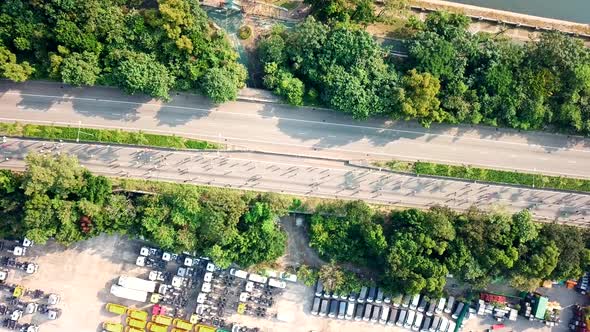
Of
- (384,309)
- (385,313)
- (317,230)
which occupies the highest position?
(317,230)

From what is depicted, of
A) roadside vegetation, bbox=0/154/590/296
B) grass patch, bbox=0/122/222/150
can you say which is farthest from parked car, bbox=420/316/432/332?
grass patch, bbox=0/122/222/150

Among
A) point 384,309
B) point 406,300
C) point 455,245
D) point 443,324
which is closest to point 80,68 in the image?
point 384,309

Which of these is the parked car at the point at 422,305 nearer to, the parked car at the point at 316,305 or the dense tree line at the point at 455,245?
the dense tree line at the point at 455,245

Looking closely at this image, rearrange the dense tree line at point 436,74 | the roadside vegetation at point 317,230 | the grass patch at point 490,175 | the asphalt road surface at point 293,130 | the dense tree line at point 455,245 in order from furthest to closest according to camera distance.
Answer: the grass patch at point 490,175 < the asphalt road surface at point 293,130 < the dense tree line at point 436,74 < the dense tree line at point 455,245 < the roadside vegetation at point 317,230

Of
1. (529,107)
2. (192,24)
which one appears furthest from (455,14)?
(192,24)

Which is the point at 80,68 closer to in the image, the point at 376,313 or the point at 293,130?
the point at 293,130

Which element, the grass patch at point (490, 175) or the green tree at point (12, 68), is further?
the grass patch at point (490, 175)

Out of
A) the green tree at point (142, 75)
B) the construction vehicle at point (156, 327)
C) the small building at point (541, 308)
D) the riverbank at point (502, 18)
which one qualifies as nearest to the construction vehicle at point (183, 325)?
the construction vehicle at point (156, 327)

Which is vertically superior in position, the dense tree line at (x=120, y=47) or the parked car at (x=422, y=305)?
the dense tree line at (x=120, y=47)
